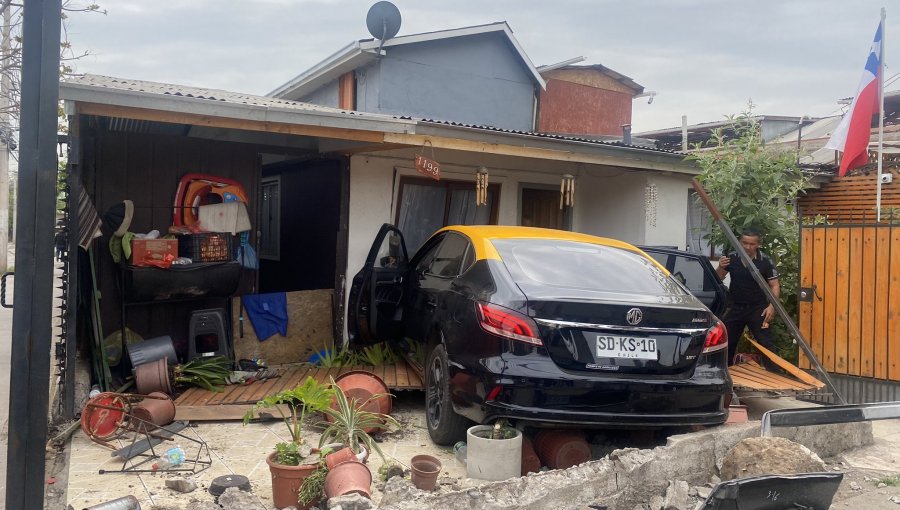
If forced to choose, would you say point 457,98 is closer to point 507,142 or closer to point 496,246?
point 507,142

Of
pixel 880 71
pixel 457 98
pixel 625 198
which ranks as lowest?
pixel 625 198

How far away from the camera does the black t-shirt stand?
715 centimetres

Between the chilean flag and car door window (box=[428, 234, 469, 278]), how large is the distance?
189 inches

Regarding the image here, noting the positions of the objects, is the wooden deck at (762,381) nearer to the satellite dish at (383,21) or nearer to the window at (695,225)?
the window at (695,225)

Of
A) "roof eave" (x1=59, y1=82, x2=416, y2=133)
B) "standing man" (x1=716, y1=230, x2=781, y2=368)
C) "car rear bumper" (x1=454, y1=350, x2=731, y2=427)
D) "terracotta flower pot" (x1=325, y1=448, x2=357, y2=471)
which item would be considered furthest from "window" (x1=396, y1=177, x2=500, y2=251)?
"terracotta flower pot" (x1=325, y1=448, x2=357, y2=471)

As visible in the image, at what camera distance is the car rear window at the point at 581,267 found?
4.91 meters

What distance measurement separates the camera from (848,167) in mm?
8047

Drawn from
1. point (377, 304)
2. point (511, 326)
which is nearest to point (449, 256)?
point (377, 304)

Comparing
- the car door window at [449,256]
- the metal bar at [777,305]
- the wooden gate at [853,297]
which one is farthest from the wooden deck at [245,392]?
the wooden gate at [853,297]

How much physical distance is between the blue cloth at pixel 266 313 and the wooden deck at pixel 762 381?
4689 millimetres

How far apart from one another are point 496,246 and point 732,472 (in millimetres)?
2163

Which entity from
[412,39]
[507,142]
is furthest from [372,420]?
[412,39]

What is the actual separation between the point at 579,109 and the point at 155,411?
Result: 19.2 meters

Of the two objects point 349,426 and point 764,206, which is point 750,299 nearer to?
point 764,206
